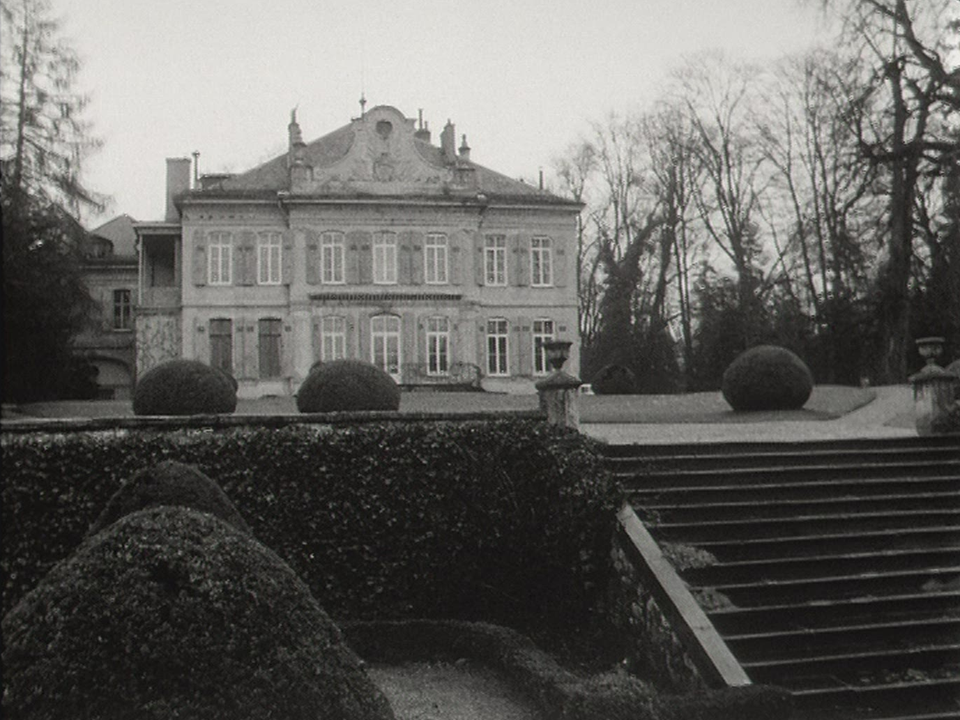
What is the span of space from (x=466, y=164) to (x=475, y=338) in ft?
19.5

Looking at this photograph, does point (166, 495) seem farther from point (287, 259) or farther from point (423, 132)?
point (423, 132)

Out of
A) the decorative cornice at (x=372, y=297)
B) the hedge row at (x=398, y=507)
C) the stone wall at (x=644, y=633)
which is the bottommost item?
the stone wall at (x=644, y=633)

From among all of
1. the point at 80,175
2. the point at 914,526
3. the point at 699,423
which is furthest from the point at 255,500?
→ the point at 80,175

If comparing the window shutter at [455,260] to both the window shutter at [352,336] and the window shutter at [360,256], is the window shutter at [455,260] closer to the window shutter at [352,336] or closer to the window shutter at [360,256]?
the window shutter at [360,256]

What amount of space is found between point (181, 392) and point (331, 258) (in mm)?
16919

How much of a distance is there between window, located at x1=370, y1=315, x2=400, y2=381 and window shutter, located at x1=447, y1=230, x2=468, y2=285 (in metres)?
2.34

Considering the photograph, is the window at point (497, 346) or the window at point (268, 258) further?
the window at point (497, 346)

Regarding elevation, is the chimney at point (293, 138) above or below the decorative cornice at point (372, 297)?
above

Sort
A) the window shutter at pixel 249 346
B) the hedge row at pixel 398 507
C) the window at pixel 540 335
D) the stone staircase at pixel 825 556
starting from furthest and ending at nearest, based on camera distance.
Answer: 1. the window at pixel 540 335
2. the window shutter at pixel 249 346
3. the hedge row at pixel 398 507
4. the stone staircase at pixel 825 556

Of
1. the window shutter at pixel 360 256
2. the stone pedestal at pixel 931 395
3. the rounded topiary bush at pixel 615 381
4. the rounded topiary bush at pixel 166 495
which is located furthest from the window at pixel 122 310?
the rounded topiary bush at pixel 166 495

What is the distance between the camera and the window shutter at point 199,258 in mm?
31688

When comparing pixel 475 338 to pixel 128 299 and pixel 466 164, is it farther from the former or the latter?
pixel 128 299

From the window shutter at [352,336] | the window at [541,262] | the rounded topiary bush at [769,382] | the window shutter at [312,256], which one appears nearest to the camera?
the rounded topiary bush at [769,382]

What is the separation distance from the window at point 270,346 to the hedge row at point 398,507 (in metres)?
23.9
